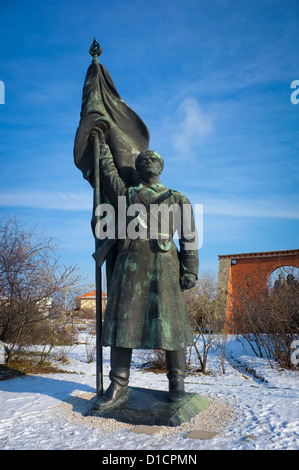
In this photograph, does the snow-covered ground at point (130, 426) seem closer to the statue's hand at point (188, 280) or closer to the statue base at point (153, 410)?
the statue base at point (153, 410)

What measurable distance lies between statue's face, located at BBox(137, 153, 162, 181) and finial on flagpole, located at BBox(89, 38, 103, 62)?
151cm

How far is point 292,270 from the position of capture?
9133 mm

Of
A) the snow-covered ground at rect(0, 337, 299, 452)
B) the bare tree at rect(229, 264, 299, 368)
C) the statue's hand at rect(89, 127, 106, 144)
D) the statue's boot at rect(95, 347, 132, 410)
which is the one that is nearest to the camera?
the snow-covered ground at rect(0, 337, 299, 452)

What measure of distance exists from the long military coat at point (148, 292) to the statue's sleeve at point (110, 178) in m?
0.13

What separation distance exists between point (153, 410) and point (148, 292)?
3.40 ft

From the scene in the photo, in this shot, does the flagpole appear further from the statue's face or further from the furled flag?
the statue's face

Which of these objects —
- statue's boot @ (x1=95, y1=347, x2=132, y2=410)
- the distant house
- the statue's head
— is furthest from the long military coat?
the distant house

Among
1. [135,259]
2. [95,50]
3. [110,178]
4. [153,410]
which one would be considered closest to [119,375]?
[153,410]

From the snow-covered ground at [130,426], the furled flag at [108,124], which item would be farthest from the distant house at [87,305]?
the furled flag at [108,124]

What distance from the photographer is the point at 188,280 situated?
3635 mm

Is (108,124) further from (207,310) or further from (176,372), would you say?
(207,310)

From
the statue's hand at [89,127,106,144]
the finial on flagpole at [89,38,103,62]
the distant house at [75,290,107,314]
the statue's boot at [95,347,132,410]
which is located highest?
the finial on flagpole at [89,38,103,62]

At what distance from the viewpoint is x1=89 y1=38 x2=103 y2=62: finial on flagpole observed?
173 inches
